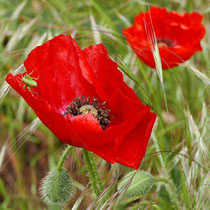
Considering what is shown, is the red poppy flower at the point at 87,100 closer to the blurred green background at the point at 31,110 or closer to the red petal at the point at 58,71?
the red petal at the point at 58,71

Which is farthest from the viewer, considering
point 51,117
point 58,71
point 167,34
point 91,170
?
point 167,34

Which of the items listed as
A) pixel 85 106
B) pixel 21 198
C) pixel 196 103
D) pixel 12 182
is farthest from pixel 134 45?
pixel 12 182

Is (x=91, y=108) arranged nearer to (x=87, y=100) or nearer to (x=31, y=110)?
(x=87, y=100)

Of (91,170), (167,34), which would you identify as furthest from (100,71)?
(167,34)

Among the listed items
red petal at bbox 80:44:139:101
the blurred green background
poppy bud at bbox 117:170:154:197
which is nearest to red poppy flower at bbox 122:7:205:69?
the blurred green background

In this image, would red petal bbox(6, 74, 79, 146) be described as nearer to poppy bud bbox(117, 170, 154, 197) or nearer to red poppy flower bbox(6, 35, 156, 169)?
red poppy flower bbox(6, 35, 156, 169)

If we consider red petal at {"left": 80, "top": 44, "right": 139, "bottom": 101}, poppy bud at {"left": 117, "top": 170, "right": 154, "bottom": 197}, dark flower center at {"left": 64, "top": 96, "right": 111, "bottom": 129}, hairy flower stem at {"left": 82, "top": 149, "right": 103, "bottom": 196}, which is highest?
red petal at {"left": 80, "top": 44, "right": 139, "bottom": 101}
